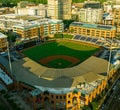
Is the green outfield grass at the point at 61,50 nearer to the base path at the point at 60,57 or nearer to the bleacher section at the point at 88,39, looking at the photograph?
the base path at the point at 60,57

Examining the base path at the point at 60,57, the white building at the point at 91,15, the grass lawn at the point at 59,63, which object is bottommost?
the grass lawn at the point at 59,63

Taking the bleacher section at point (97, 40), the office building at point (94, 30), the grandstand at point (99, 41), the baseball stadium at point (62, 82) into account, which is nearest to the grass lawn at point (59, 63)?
the baseball stadium at point (62, 82)

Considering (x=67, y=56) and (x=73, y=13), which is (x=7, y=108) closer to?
(x=67, y=56)

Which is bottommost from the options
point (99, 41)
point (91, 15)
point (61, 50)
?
point (61, 50)

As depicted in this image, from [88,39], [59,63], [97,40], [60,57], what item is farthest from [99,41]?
[59,63]

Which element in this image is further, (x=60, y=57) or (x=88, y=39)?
(x=88, y=39)

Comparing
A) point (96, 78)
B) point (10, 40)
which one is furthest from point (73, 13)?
point (96, 78)

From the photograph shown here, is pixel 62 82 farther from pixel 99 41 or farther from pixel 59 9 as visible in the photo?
pixel 59 9

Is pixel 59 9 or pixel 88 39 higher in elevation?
pixel 59 9
